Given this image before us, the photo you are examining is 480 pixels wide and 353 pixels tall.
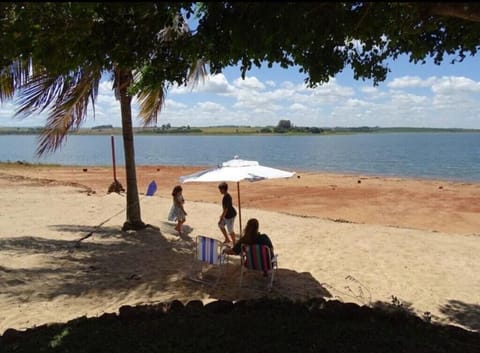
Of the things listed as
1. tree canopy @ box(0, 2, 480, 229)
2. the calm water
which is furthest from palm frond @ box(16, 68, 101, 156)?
tree canopy @ box(0, 2, 480, 229)

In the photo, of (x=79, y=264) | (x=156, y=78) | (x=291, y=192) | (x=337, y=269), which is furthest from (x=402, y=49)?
(x=291, y=192)

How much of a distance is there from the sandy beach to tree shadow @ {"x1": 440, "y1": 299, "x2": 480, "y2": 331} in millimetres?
15

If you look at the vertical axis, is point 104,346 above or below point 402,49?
below

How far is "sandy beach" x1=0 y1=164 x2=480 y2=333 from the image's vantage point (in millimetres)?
5848

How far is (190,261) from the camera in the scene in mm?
7895

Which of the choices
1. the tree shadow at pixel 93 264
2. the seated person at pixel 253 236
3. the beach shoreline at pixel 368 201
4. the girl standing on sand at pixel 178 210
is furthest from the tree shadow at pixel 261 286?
the beach shoreline at pixel 368 201

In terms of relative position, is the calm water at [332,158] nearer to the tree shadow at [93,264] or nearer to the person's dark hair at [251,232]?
the tree shadow at [93,264]

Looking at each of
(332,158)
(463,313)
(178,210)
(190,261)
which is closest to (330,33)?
(463,313)

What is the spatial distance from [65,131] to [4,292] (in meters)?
4.18

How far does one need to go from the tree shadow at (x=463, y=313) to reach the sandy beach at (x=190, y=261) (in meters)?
0.01

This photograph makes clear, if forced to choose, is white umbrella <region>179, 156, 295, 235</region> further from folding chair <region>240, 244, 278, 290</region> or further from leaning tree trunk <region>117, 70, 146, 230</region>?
leaning tree trunk <region>117, 70, 146, 230</region>

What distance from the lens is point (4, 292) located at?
5898mm

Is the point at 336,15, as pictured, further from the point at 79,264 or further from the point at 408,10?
the point at 79,264

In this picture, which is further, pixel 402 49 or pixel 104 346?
pixel 402 49
